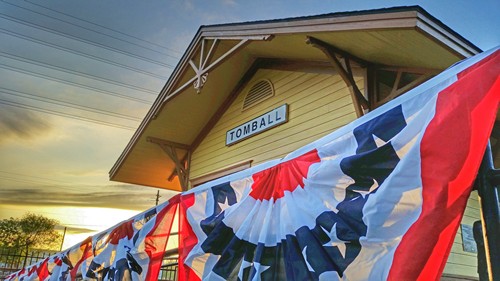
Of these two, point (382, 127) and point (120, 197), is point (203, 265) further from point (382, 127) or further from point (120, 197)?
point (120, 197)

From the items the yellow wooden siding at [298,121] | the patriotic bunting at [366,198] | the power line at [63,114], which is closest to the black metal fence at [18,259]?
the power line at [63,114]

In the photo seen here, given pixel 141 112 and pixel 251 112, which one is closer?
pixel 251 112

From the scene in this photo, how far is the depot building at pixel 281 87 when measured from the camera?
4.42 metres

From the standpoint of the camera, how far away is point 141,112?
19.5m

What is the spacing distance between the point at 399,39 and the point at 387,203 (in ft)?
9.71

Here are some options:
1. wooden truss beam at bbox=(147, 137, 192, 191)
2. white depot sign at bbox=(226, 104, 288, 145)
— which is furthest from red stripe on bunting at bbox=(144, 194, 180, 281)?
wooden truss beam at bbox=(147, 137, 192, 191)

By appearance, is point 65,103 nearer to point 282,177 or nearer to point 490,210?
point 282,177

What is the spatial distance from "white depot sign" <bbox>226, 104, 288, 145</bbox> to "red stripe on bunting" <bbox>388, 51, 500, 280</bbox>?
4.67 m

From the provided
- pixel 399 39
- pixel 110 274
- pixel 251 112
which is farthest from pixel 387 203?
pixel 251 112

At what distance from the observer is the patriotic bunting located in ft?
5.41

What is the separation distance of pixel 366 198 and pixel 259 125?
506 cm

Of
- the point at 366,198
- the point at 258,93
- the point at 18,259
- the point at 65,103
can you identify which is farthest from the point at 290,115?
the point at 18,259

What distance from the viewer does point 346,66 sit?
17.0 feet

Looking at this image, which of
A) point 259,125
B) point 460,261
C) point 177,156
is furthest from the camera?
point 177,156
